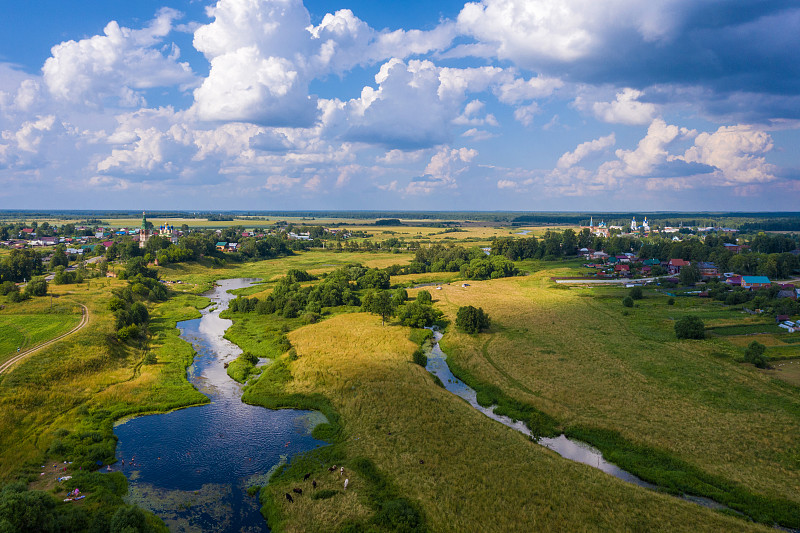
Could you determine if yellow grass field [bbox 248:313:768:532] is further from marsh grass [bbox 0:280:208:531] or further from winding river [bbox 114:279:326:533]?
marsh grass [bbox 0:280:208:531]

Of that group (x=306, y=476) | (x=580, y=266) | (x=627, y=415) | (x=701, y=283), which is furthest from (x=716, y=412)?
(x=580, y=266)

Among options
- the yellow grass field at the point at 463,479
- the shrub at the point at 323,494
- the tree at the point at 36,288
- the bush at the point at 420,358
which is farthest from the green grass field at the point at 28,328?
the bush at the point at 420,358

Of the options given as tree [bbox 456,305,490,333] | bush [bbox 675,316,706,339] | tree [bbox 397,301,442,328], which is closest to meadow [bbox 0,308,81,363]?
tree [bbox 397,301,442,328]

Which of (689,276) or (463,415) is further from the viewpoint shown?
(689,276)

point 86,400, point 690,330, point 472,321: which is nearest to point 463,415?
point 472,321

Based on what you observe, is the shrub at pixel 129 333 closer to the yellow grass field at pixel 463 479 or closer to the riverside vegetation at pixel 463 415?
the riverside vegetation at pixel 463 415

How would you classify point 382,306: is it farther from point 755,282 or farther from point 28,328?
point 755,282
